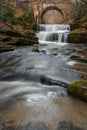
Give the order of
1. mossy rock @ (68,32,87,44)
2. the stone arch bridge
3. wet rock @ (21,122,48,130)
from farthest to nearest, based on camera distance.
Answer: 1. the stone arch bridge
2. mossy rock @ (68,32,87,44)
3. wet rock @ (21,122,48,130)

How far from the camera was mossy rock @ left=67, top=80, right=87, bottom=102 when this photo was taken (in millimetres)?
5104

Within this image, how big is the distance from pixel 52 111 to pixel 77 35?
15.3 m

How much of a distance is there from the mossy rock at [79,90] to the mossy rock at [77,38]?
1385cm

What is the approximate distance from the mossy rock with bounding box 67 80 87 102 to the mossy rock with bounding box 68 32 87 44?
13850mm

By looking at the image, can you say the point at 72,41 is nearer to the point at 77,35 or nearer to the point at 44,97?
the point at 77,35

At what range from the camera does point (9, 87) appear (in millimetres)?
6004

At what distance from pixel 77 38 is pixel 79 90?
14442 mm

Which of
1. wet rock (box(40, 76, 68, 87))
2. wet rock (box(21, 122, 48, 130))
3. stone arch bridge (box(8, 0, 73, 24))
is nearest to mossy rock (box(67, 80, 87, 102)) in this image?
wet rock (box(40, 76, 68, 87))

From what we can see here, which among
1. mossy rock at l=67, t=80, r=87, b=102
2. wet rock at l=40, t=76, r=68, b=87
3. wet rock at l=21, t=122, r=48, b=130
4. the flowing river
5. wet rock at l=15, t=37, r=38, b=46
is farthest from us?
wet rock at l=15, t=37, r=38, b=46

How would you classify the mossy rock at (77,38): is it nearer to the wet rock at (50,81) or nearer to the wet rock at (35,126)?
the wet rock at (50,81)

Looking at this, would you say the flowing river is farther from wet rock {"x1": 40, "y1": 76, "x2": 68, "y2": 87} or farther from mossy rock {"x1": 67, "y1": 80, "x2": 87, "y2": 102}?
mossy rock {"x1": 67, "y1": 80, "x2": 87, "y2": 102}

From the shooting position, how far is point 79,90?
17.1 feet

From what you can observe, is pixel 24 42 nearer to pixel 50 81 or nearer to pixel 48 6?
pixel 50 81

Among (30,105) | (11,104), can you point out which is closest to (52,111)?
(30,105)
